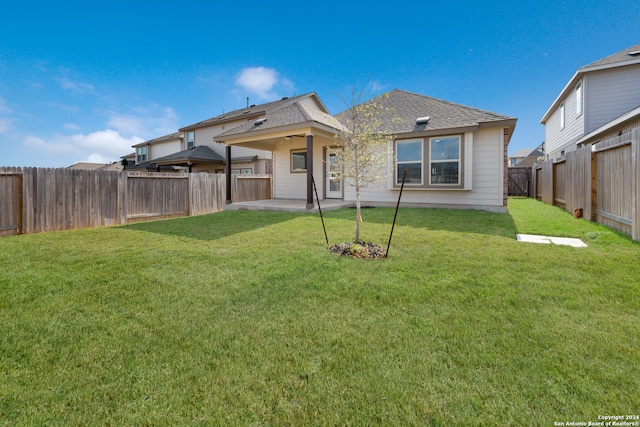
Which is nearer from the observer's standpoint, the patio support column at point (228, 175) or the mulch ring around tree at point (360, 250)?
the mulch ring around tree at point (360, 250)

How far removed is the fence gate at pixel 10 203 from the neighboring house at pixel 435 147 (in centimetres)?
597

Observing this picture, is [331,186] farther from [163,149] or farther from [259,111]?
[163,149]

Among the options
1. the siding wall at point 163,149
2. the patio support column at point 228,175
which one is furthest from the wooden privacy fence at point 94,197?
the siding wall at point 163,149

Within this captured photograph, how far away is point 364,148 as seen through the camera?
15.5 ft

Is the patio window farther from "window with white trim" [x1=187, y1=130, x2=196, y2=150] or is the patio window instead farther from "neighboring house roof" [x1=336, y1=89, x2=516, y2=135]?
"window with white trim" [x1=187, y1=130, x2=196, y2=150]

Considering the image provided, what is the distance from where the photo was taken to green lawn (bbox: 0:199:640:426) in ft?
4.82

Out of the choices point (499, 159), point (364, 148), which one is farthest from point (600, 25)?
point (364, 148)

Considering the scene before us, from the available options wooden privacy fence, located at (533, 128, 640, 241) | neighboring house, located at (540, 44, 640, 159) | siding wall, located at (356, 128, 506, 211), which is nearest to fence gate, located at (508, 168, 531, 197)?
neighboring house, located at (540, 44, 640, 159)

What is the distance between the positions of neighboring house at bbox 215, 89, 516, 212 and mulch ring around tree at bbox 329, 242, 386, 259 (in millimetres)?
3852

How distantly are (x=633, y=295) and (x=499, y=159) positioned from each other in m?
7.16

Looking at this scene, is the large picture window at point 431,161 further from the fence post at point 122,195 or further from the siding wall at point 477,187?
the fence post at point 122,195

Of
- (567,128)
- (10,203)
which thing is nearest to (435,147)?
(567,128)

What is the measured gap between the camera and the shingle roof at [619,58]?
11177mm

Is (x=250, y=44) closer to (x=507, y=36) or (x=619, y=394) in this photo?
(x=507, y=36)
